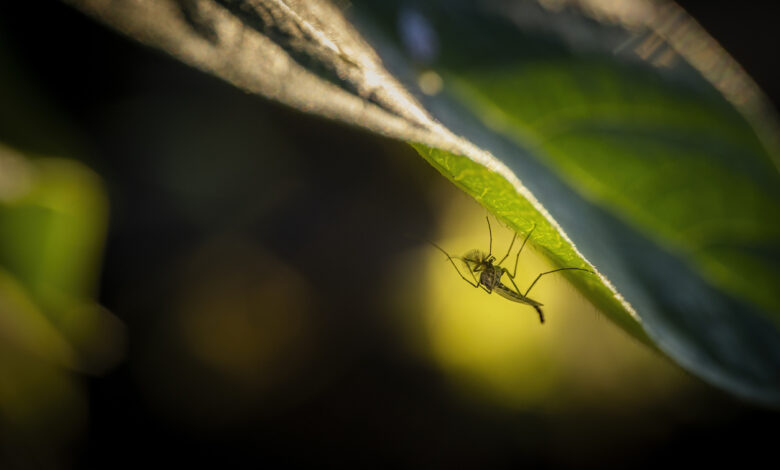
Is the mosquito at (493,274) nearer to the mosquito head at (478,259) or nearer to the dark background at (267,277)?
the mosquito head at (478,259)

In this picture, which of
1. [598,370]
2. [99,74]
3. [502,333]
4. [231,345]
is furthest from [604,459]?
[99,74]

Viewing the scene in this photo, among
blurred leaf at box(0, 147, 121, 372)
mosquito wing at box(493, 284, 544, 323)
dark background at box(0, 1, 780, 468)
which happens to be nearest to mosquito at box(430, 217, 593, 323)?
mosquito wing at box(493, 284, 544, 323)

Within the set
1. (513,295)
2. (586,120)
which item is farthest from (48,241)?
Result: (513,295)

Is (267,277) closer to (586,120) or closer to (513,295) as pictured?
(513,295)

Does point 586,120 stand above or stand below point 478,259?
below

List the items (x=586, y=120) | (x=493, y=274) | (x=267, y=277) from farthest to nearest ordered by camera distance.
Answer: (x=267, y=277), (x=493, y=274), (x=586, y=120)

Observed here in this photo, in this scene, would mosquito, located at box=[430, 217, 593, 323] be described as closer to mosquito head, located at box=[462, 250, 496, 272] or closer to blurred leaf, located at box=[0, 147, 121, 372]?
mosquito head, located at box=[462, 250, 496, 272]

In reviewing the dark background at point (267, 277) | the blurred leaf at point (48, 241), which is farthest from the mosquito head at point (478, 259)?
the blurred leaf at point (48, 241)
